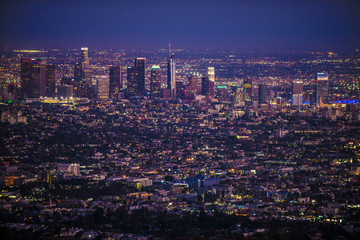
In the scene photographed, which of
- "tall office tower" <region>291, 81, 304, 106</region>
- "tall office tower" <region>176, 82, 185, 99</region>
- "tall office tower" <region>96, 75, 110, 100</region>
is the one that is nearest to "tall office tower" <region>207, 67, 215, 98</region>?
"tall office tower" <region>176, 82, 185, 99</region>

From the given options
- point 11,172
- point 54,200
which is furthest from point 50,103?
point 54,200

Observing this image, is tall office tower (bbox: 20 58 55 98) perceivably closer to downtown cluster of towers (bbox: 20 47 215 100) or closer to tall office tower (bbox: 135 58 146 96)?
downtown cluster of towers (bbox: 20 47 215 100)

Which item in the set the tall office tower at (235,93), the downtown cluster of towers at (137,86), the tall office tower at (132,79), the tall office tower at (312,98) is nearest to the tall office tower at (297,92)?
the downtown cluster of towers at (137,86)

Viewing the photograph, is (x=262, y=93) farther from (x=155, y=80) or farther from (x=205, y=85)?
(x=155, y=80)

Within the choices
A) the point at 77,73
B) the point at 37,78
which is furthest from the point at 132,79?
the point at 37,78

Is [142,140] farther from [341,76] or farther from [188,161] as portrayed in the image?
[341,76]

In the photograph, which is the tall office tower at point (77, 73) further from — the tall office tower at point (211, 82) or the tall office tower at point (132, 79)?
the tall office tower at point (211, 82)
